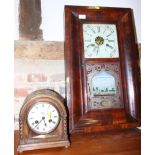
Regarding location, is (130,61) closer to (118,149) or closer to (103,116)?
(103,116)

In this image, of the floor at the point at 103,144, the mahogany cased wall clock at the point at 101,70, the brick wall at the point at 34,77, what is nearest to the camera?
the floor at the point at 103,144

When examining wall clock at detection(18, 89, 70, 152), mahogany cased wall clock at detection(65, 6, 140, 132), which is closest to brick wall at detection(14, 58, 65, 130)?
mahogany cased wall clock at detection(65, 6, 140, 132)

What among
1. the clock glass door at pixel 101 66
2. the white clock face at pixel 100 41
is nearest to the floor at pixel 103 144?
the clock glass door at pixel 101 66

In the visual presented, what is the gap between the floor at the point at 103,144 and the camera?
96 cm

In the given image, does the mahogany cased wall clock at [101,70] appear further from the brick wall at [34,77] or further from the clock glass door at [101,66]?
the brick wall at [34,77]

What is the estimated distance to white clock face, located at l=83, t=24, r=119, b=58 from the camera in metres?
1.28

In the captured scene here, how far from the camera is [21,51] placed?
1333mm

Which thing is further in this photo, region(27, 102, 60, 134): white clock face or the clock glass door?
the clock glass door

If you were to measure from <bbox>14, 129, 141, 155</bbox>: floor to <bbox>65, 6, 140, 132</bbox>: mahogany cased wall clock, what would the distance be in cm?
4

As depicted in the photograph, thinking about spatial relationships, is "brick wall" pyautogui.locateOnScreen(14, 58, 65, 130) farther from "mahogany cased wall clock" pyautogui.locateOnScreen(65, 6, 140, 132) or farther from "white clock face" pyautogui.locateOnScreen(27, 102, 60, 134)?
"white clock face" pyautogui.locateOnScreen(27, 102, 60, 134)

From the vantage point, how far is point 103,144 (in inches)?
41.5

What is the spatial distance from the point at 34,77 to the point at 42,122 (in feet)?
1.36

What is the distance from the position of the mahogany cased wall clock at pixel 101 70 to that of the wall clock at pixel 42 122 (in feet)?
0.50
